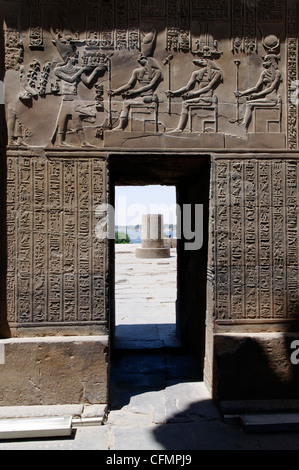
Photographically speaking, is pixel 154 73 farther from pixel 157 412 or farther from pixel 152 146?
pixel 157 412

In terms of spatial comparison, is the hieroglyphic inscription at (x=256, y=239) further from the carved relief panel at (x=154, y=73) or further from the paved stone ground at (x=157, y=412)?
the paved stone ground at (x=157, y=412)

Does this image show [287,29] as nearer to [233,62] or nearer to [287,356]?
[233,62]

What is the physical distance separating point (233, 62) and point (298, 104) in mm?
865

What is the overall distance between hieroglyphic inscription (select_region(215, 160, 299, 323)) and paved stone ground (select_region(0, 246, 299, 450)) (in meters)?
1.05

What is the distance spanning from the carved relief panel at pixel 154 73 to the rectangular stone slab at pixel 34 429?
9.18ft

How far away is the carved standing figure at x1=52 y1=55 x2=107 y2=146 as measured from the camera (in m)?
3.93

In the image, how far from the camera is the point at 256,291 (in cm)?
404

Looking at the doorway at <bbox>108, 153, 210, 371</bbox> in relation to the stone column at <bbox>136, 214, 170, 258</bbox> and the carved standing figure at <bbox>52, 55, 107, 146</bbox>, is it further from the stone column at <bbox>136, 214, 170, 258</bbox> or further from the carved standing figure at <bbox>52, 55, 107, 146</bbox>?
the stone column at <bbox>136, 214, 170, 258</bbox>

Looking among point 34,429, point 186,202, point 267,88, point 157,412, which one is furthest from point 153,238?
point 34,429

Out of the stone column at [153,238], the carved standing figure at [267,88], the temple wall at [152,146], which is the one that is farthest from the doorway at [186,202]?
the stone column at [153,238]

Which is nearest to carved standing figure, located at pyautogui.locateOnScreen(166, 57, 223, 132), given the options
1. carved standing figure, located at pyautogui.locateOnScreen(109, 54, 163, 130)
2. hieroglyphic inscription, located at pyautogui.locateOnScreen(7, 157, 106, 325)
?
carved standing figure, located at pyautogui.locateOnScreen(109, 54, 163, 130)

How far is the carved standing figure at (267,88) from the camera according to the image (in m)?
4.04

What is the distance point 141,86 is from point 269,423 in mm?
3698
